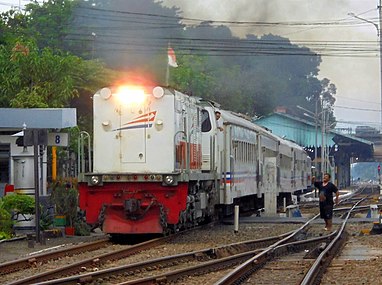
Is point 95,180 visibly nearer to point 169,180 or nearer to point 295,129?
point 169,180

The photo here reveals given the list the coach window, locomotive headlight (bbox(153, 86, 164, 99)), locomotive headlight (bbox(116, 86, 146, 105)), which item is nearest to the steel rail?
locomotive headlight (bbox(116, 86, 146, 105))

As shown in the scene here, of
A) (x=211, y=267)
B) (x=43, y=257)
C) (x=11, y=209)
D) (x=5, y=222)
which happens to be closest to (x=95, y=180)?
(x=5, y=222)

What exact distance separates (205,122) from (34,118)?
532 centimetres

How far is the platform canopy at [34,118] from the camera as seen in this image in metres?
22.9

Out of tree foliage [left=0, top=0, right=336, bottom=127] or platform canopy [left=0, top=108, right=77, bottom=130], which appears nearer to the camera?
platform canopy [left=0, top=108, right=77, bottom=130]

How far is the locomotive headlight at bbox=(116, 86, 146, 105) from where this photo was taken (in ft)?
58.7

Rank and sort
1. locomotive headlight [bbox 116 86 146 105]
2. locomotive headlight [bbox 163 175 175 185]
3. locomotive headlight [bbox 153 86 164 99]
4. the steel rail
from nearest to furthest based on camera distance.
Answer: the steel rail
locomotive headlight [bbox 163 175 175 185]
locomotive headlight [bbox 153 86 164 99]
locomotive headlight [bbox 116 86 146 105]

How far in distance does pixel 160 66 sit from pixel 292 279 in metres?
17.6

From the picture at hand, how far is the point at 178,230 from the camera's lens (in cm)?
1978

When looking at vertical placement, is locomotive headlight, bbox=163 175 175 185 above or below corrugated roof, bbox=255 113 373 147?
below

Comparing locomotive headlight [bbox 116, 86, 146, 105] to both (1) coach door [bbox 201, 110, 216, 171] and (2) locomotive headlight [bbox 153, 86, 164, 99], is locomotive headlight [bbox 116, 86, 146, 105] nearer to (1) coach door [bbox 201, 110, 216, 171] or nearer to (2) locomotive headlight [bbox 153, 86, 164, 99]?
(2) locomotive headlight [bbox 153, 86, 164, 99]

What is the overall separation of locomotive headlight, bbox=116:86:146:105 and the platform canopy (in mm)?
5264

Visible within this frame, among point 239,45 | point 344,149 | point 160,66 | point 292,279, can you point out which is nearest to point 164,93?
point 292,279

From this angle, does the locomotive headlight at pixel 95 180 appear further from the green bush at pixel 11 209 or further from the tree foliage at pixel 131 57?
the tree foliage at pixel 131 57
